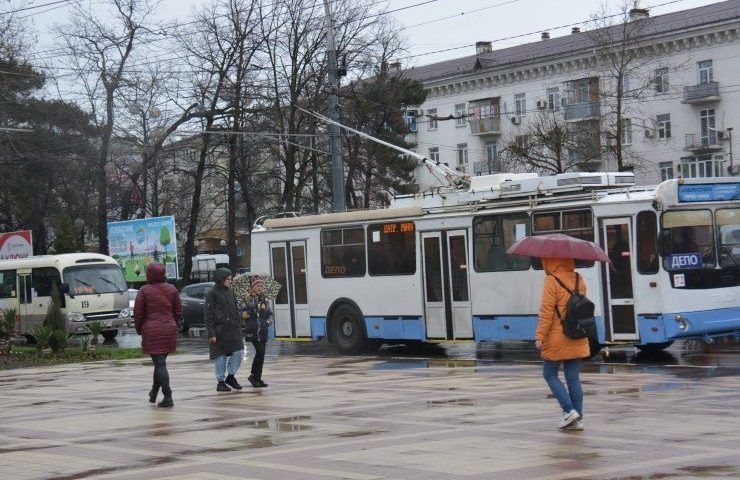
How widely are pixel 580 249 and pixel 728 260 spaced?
374 inches

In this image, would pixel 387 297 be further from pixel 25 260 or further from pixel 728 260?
pixel 25 260

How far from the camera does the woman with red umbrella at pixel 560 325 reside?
11633mm

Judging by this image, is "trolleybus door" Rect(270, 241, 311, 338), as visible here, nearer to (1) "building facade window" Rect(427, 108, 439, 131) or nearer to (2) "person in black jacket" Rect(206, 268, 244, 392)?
(2) "person in black jacket" Rect(206, 268, 244, 392)

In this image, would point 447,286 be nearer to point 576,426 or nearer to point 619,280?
point 619,280

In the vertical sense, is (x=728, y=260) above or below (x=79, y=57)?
below

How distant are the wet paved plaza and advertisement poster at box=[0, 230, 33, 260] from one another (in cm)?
2091

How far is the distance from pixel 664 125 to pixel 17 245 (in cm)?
3545

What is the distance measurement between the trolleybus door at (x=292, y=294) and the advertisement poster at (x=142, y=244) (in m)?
22.5

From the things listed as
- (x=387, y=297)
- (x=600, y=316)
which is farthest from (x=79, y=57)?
(x=600, y=316)

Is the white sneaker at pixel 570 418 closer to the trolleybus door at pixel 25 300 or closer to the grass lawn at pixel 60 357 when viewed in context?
the grass lawn at pixel 60 357

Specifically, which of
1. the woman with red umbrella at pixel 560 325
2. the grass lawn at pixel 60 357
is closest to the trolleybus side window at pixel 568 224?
the woman with red umbrella at pixel 560 325

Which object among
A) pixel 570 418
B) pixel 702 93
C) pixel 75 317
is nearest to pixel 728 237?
pixel 570 418

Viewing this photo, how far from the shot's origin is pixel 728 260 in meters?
20.5

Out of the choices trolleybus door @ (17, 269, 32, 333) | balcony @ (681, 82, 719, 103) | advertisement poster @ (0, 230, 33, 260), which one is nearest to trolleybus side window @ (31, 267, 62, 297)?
trolleybus door @ (17, 269, 32, 333)
